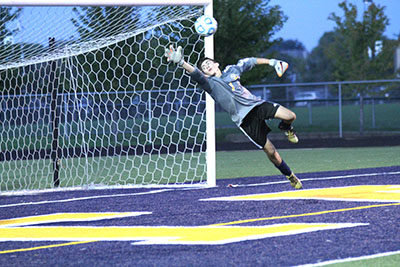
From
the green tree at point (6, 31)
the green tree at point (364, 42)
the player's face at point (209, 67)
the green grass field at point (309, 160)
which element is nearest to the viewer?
the player's face at point (209, 67)

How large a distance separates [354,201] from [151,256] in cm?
372

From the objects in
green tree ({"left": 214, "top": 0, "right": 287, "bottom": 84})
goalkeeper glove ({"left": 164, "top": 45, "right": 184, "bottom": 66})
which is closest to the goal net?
goalkeeper glove ({"left": 164, "top": 45, "right": 184, "bottom": 66})

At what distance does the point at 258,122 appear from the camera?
9.78 meters

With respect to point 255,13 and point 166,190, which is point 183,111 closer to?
point 166,190

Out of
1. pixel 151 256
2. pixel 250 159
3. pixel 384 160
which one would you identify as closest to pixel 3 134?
pixel 250 159

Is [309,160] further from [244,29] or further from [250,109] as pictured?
[244,29]

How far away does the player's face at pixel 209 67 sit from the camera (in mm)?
10016

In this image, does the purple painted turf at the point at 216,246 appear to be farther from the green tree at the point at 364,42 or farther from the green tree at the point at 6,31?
the green tree at the point at 364,42

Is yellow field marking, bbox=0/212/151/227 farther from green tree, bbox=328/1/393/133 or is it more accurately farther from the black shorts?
green tree, bbox=328/1/393/133

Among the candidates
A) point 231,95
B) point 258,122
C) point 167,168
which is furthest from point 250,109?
point 167,168

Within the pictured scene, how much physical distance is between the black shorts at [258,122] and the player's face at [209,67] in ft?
2.52

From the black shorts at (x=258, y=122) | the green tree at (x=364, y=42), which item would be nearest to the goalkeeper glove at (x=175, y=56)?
the black shorts at (x=258, y=122)

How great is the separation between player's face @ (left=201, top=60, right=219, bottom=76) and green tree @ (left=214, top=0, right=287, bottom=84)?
1609 cm

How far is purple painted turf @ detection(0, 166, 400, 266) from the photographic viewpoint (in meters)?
5.49
